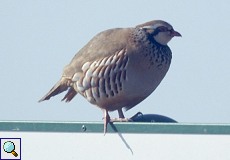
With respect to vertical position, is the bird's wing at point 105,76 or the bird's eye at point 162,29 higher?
the bird's eye at point 162,29

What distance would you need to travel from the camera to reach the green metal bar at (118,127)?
4.72m

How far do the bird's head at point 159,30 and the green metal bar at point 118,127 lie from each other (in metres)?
3.01

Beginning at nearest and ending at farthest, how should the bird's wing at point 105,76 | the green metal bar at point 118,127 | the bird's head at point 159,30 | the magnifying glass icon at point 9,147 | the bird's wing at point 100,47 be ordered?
the green metal bar at point 118,127
the magnifying glass icon at point 9,147
the bird's wing at point 105,76
the bird's wing at point 100,47
the bird's head at point 159,30

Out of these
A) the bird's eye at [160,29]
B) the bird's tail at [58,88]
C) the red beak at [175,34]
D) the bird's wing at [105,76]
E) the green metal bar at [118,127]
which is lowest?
the bird's tail at [58,88]

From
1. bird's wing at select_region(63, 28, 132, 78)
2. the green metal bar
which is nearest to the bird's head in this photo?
bird's wing at select_region(63, 28, 132, 78)

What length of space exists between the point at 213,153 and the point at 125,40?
3021mm

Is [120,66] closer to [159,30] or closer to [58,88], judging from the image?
[159,30]

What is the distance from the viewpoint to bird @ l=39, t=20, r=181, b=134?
729 centimetres

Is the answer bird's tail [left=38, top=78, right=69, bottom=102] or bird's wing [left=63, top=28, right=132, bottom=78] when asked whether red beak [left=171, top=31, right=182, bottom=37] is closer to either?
bird's wing [left=63, top=28, right=132, bottom=78]

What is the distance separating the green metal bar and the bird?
2.11 metres

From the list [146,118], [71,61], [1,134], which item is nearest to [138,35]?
[71,61]

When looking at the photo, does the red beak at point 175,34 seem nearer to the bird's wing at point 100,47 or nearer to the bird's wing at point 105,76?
the bird's wing at point 100,47

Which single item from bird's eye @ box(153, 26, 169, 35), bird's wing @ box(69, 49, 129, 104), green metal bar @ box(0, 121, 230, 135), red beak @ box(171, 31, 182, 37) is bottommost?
bird's wing @ box(69, 49, 129, 104)

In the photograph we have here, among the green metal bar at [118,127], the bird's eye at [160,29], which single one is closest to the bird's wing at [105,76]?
the bird's eye at [160,29]
